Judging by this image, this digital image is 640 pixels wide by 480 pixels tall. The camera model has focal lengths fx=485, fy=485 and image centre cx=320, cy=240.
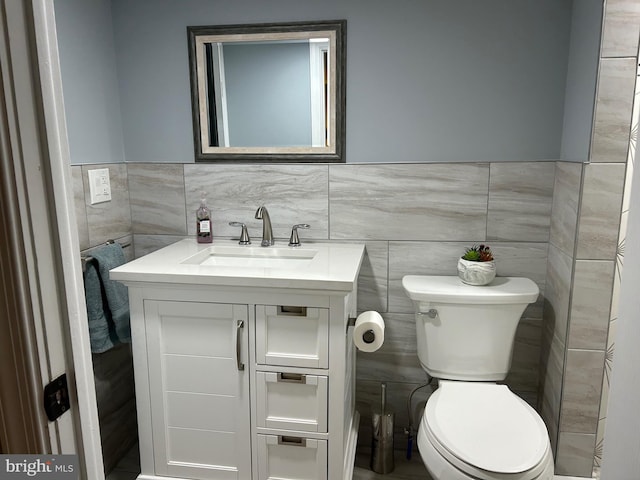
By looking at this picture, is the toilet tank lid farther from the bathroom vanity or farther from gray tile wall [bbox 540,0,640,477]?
the bathroom vanity

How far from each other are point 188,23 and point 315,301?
1.30 meters

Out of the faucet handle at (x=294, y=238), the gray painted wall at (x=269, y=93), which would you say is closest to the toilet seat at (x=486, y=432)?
the faucet handle at (x=294, y=238)

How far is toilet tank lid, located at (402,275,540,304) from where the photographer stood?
1.80 m

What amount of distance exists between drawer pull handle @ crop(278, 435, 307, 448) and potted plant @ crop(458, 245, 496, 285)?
0.86 metres

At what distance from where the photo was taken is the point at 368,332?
1.67m

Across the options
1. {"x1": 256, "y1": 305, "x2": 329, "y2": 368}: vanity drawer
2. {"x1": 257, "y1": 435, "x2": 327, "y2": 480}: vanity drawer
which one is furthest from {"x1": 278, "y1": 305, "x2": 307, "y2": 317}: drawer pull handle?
{"x1": 257, "y1": 435, "x2": 327, "y2": 480}: vanity drawer

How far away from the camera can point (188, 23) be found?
202 cm

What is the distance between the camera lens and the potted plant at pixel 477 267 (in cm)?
185

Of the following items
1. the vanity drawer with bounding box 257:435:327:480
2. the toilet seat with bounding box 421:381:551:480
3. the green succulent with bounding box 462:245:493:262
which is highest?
the green succulent with bounding box 462:245:493:262

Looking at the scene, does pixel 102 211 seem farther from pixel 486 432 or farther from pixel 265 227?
pixel 486 432

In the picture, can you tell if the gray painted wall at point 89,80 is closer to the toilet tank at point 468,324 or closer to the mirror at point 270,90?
the mirror at point 270,90

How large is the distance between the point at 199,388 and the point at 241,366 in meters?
0.19

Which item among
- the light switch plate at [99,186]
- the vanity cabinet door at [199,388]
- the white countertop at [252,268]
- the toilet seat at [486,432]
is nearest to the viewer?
the toilet seat at [486,432]

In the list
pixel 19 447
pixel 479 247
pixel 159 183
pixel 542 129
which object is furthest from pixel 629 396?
pixel 159 183
